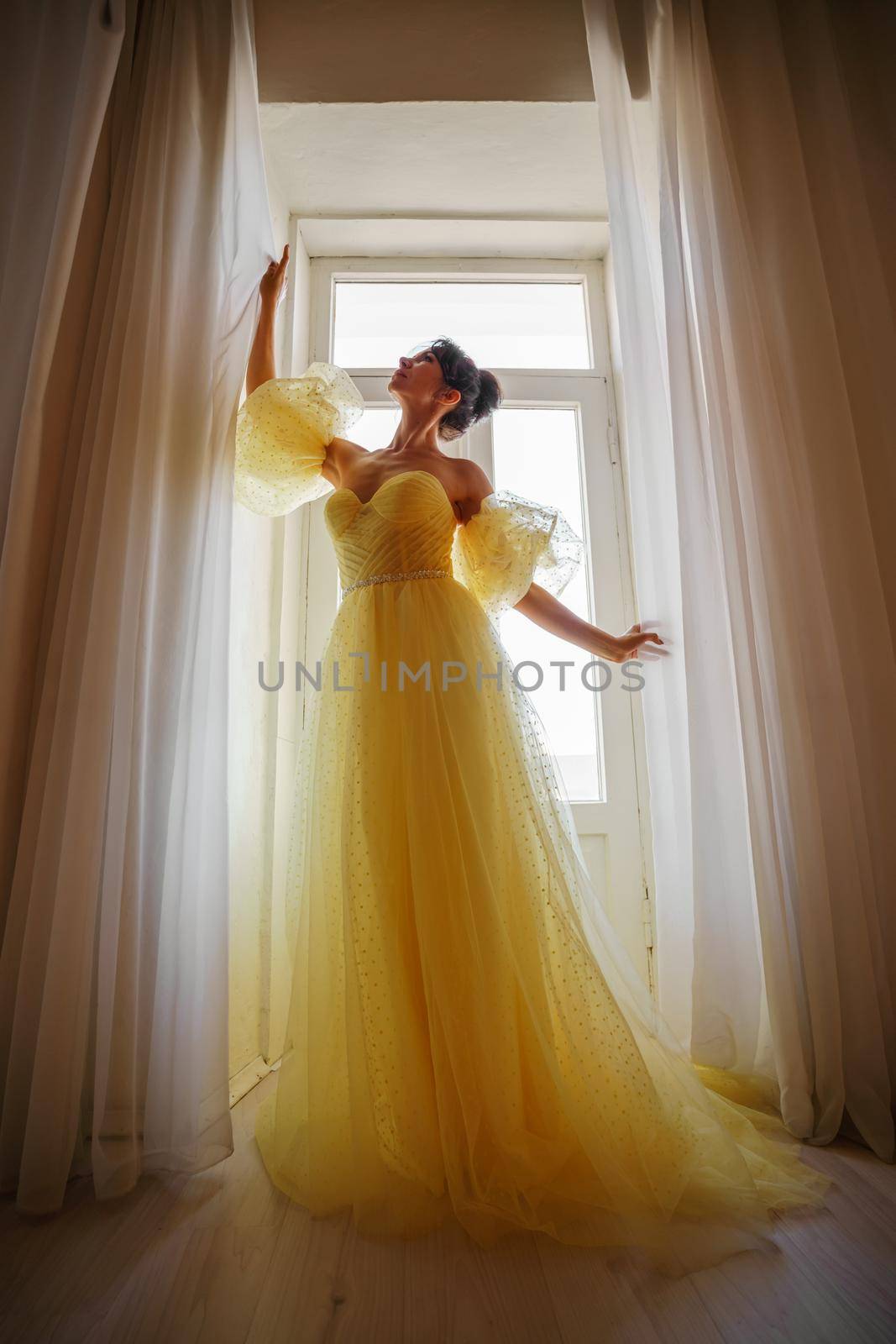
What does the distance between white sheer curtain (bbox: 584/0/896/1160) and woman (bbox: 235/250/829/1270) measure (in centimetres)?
16

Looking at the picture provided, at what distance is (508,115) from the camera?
1871mm

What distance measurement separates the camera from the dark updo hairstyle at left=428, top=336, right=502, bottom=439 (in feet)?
5.50

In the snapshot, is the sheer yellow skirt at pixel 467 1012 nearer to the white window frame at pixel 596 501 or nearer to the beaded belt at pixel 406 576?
the beaded belt at pixel 406 576

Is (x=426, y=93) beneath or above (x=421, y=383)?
above

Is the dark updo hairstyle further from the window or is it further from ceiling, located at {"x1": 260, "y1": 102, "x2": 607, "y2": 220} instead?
ceiling, located at {"x1": 260, "y1": 102, "x2": 607, "y2": 220}

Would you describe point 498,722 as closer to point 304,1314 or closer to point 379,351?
point 304,1314

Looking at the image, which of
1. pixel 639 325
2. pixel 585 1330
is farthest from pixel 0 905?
pixel 639 325

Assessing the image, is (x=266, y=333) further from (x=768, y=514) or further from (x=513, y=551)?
(x=768, y=514)

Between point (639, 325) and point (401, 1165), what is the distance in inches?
66.9

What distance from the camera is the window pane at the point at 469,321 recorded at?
2.28 m

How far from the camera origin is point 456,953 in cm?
113

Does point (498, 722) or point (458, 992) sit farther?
point (498, 722)

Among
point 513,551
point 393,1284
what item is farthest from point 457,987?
point 513,551

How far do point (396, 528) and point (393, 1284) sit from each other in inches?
47.5
